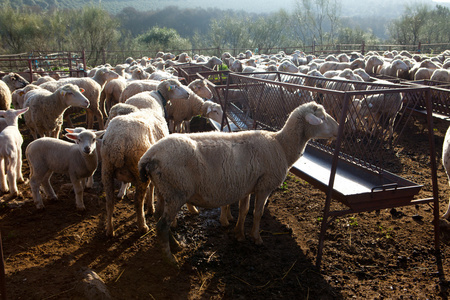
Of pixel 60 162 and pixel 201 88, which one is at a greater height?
pixel 201 88

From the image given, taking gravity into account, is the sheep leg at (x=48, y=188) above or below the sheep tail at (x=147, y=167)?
below

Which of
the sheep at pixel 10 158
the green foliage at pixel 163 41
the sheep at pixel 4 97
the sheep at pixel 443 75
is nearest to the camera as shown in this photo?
the sheep at pixel 10 158

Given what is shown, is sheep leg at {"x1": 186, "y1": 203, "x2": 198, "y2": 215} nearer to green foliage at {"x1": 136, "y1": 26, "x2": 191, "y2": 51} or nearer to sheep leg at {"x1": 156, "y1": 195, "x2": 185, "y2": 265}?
sheep leg at {"x1": 156, "y1": 195, "x2": 185, "y2": 265}

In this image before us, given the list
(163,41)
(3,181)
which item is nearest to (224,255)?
(3,181)

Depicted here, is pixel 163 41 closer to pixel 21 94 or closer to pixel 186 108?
pixel 21 94

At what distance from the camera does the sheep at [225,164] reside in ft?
11.1

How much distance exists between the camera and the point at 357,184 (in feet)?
13.9

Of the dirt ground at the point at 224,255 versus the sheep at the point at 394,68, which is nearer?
the dirt ground at the point at 224,255

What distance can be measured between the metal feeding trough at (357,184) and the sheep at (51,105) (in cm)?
477

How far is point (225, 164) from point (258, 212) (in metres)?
0.84

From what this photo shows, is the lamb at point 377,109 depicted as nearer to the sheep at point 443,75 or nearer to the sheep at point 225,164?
the sheep at point 225,164

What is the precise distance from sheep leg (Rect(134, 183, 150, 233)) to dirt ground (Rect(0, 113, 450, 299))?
0.11 m

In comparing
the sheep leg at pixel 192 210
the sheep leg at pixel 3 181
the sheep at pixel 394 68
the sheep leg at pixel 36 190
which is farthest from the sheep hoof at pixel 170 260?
the sheep at pixel 394 68

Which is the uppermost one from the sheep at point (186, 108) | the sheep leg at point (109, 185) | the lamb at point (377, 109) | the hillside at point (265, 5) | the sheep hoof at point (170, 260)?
the hillside at point (265, 5)
